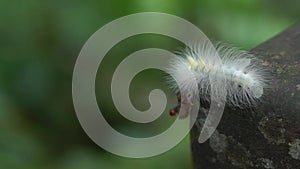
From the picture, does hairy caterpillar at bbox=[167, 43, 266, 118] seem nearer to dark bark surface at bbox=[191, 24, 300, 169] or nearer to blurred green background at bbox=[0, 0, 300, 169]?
dark bark surface at bbox=[191, 24, 300, 169]

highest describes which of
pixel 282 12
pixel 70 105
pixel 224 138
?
pixel 224 138

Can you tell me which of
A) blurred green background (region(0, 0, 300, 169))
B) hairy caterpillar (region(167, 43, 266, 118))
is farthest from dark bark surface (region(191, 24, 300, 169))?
blurred green background (region(0, 0, 300, 169))

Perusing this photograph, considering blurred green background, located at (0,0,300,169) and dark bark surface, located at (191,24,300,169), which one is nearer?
dark bark surface, located at (191,24,300,169)

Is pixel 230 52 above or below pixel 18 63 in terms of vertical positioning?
above

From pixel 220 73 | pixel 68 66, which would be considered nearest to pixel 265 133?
pixel 220 73

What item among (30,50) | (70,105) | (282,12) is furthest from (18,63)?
(282,12)

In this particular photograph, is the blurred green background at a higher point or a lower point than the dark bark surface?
lower

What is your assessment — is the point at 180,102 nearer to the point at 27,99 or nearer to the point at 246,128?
the point at 246,128
